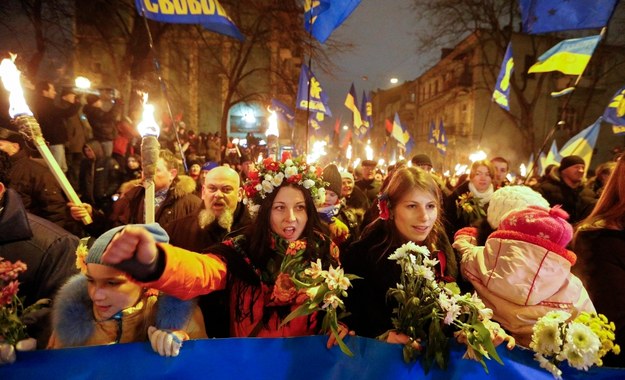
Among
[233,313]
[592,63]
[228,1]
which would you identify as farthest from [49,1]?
[592,63]

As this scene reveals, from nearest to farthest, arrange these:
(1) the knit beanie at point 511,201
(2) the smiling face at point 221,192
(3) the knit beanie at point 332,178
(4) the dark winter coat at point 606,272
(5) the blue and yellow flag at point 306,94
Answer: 1. (4) the dark winter coat at point 606,272
2. (1) the knit beanie at point 511,201
3. (2) the smiling face at point 221,192
4. (3) the knit beanie at point 332,178
5. (5) the blue and yellow flag at point 306,94

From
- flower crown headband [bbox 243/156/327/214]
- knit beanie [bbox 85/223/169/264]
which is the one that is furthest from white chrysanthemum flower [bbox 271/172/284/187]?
knit beanie [bbox 85/223/169/264]

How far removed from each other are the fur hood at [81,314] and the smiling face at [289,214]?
2.77 feet

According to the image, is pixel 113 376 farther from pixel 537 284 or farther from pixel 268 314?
pixel 537 284

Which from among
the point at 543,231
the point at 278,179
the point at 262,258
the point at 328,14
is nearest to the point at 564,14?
the point at 328,14

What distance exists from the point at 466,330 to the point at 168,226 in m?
3.36

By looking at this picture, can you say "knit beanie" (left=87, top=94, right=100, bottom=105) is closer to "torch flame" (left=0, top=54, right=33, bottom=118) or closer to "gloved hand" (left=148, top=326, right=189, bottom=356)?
"torch flame" (left=0, top=54, right=33, bottom=118)

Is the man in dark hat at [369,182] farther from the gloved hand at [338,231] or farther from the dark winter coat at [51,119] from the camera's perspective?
the dark winter coat at [51,119]

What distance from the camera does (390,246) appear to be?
280 cm

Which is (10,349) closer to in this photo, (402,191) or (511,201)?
(402,191)

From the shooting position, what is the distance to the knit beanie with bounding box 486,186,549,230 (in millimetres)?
2920

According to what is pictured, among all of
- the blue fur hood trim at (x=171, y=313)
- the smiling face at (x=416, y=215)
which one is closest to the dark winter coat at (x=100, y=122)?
the blue fur hood trim at (x=171, y=313)

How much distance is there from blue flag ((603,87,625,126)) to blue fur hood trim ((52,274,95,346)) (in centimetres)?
1009

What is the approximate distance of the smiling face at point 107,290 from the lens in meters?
2.03
